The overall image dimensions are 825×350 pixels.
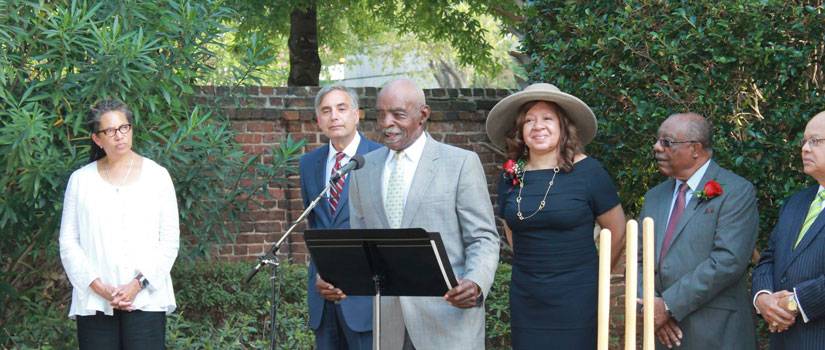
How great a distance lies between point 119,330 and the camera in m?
6.38

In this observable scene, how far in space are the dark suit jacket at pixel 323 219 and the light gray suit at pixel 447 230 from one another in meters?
0.47

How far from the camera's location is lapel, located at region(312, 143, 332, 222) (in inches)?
254

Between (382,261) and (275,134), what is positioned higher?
(275,134)

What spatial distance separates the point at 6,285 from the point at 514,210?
3891 millimetres

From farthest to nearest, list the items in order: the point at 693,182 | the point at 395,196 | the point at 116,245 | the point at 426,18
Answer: the point at 426,18 → the point at 116,245 → the point at 693,182 → the point at 395,196

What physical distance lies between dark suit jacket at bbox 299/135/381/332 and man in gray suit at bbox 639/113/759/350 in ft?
4.97

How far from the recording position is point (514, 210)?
19.3 feet

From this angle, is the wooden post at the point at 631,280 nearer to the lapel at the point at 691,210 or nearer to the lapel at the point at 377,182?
the lapel at the point at 377,182

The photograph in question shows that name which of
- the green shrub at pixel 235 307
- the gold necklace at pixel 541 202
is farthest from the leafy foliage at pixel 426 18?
the gold necklace at pixel 541 202

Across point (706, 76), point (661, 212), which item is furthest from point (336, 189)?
point (706, 76)

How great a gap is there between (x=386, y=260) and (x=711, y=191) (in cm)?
185

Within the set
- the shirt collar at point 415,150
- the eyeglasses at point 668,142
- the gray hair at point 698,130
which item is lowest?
the shirt collar at point 415,150

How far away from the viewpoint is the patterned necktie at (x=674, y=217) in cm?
599

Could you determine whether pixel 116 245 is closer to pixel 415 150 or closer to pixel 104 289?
pixel 104 289
